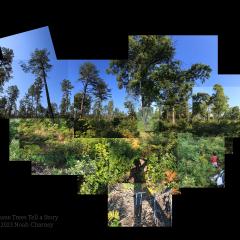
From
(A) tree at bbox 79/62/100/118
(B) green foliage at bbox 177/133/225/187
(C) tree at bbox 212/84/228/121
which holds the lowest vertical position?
(B) green foliage at bbox 177/133/225/187

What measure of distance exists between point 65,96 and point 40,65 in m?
0.82

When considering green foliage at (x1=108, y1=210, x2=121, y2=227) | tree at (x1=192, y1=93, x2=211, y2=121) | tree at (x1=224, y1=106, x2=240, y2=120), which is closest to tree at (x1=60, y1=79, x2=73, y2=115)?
green foliage at (x1=108, y1=210, x2=121, y2=227)

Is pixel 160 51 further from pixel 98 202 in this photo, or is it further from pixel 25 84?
pixel 98 202

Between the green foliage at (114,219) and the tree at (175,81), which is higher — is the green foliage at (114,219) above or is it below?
below

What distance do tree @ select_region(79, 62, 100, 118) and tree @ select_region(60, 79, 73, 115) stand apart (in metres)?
0.26

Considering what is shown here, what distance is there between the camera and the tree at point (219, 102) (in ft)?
23.7

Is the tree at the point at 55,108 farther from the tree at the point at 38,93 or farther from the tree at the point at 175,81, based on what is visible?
the tree at the point at 175,81

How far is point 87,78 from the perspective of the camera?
7109mm

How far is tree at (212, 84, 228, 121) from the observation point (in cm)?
723

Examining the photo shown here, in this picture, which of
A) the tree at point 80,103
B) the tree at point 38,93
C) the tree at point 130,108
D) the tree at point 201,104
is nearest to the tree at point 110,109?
the tree at point 130,108

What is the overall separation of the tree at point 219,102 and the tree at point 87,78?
2439 millimetres

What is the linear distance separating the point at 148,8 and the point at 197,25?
39.8 inches

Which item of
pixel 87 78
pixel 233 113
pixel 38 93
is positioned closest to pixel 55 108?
pixel 38 93

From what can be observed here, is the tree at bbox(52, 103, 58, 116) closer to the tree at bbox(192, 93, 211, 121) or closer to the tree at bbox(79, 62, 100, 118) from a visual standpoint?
the tree at bbox(79, 62, 100, 118)
